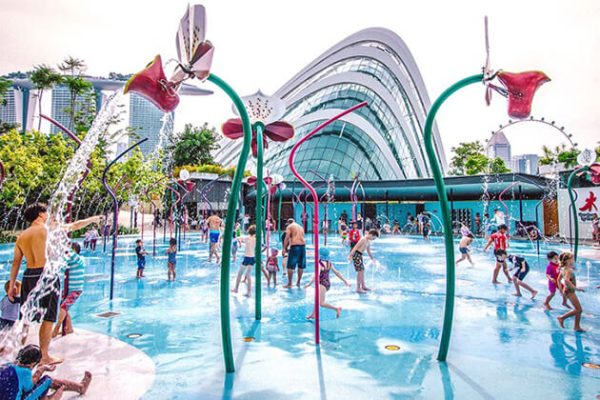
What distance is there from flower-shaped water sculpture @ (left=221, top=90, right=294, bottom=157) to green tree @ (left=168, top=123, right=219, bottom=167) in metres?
34.9

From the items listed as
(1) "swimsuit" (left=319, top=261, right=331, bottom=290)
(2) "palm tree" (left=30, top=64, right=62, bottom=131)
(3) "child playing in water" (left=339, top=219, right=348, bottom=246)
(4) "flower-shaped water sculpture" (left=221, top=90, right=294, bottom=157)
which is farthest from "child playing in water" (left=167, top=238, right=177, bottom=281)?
(2) "palm tree" (left=30, top=64, right=62, bottom=131)

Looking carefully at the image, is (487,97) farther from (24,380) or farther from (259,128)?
(24,380)

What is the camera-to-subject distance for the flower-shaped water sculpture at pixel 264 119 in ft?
19.6

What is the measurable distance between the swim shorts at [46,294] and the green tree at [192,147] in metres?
36.7

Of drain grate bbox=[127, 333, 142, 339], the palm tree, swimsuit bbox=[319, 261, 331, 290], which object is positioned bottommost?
drain grate bbox=[127, 333, 142, 339]

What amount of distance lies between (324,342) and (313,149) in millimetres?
38563

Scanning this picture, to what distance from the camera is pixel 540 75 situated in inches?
152

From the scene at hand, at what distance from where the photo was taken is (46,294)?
397 centimetres

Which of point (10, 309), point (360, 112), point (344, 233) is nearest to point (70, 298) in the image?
point (10, 309)

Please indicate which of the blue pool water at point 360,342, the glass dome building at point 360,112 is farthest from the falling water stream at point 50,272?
the glass dome building at point 360,112

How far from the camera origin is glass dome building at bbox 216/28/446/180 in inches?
1707

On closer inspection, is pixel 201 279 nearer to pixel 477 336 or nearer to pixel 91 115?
pixel 477 336

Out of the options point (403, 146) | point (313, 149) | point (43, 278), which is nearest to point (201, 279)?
point (43, 278)

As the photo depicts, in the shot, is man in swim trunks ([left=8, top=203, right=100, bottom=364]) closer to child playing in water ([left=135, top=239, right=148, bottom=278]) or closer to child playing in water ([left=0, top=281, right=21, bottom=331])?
A: child playing in water ([left=0, top=281, right=21, bottom=331])
